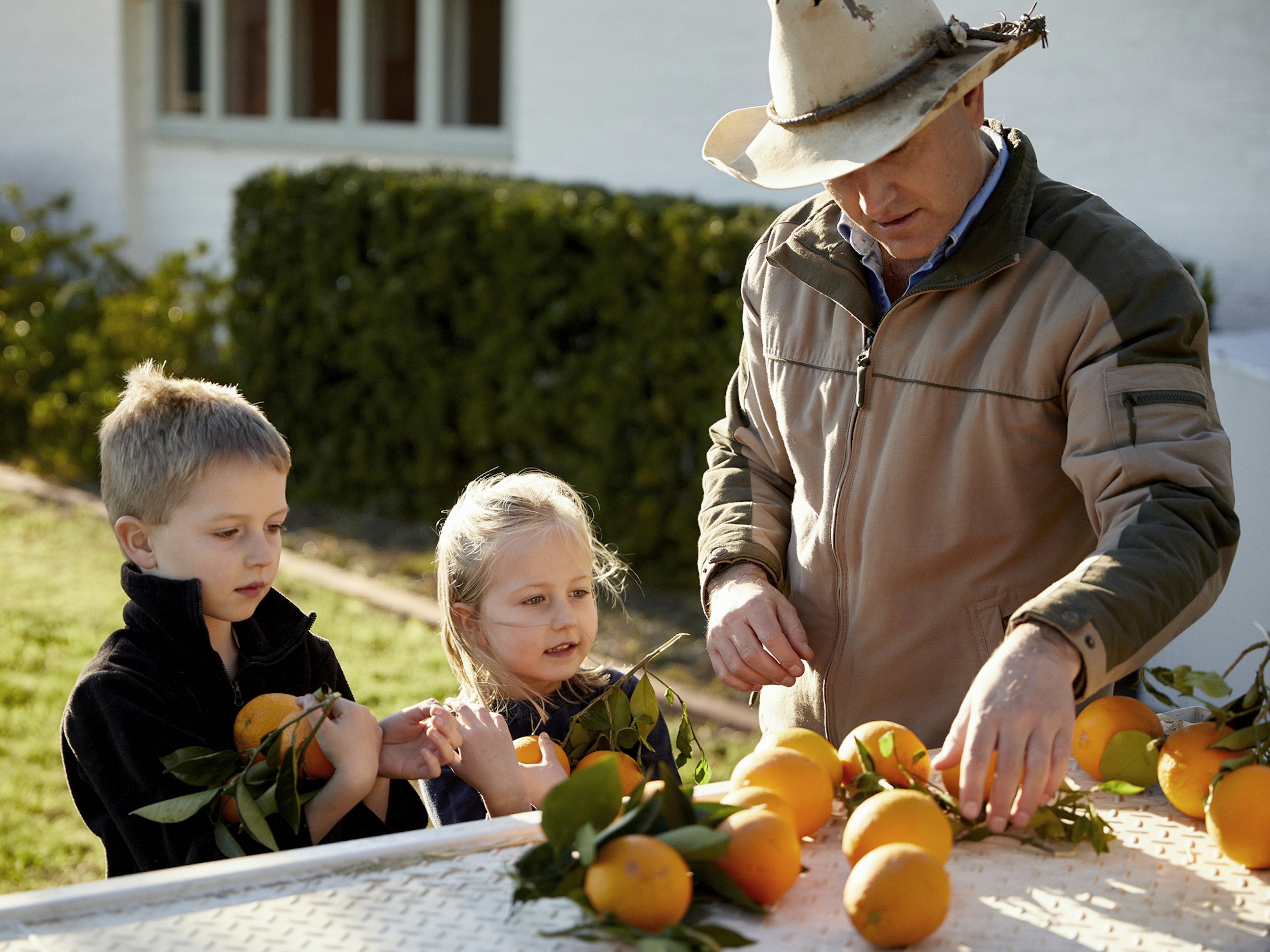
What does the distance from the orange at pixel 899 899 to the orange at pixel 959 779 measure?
20cm

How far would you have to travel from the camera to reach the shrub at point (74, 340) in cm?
782

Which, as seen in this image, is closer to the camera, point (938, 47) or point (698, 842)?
point (698, 842)

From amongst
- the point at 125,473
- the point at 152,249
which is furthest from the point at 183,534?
the point at 152,249

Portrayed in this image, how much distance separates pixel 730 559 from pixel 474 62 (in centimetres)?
686

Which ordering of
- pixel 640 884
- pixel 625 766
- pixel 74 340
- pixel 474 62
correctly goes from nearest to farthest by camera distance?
pixel 640 884 → pixel 625 766 → pixel 74 340 → pixel 474 62

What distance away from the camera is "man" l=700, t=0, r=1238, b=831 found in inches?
68.3

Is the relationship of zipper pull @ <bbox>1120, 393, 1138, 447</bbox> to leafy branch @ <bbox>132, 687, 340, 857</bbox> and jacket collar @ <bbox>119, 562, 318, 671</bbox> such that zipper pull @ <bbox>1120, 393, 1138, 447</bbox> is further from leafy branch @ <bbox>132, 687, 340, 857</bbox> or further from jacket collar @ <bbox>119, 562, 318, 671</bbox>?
jacket collar @ <bbox>119, 562, 318, 671</bbox>

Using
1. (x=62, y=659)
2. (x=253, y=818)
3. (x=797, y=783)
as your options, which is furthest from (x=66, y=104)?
(x=797, y=783)

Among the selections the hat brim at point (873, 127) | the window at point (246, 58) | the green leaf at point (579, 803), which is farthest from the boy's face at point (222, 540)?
the window at point (246, 58)

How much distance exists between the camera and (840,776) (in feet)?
5.38

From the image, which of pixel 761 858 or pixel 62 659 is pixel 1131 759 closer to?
pixel 761 858

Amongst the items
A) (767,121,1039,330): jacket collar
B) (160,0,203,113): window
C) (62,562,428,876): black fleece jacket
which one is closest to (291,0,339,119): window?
(160,0,203,113): window

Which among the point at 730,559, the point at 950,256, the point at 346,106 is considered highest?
the point at 346,106

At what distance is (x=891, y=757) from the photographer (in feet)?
5.22
